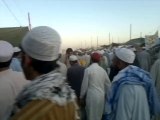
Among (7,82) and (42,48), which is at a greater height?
(42,48)

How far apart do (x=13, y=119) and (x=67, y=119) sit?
386 millimetres

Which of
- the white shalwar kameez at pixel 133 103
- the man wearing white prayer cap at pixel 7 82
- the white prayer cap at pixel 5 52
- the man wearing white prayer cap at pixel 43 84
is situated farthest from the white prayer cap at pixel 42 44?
the white shalwar kameez at pixel 133 103

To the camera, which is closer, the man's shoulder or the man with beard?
the man's shoulder

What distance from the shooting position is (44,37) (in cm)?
263

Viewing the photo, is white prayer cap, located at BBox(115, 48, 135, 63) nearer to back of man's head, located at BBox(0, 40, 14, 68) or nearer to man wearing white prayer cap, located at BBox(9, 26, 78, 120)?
back of man's head, located at BBox(0, 40, 14, 68)

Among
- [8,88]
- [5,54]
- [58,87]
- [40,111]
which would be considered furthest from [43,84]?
[5,54]

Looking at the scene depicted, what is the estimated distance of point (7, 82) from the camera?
4215 millimetres

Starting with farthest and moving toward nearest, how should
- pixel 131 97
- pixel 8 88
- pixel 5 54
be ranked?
pixel 131 97
pixel 5 54
pixel 8 88

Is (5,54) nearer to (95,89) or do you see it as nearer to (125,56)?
(125,56)

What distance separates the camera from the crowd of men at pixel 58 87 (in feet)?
7.92

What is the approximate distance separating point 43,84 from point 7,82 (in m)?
1.83

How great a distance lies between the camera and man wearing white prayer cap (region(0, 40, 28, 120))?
13.3ft

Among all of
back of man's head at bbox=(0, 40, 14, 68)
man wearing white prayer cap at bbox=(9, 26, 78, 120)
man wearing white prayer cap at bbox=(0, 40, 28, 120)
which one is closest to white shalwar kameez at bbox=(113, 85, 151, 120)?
man wearing white prayer cap at bbox=(0, 40, 28, 120)

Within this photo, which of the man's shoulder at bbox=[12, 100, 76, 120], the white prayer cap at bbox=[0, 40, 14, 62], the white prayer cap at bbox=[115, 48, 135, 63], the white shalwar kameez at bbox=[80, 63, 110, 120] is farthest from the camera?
the white shalwar kameez at bbox=[80, 63, 110, 120]
